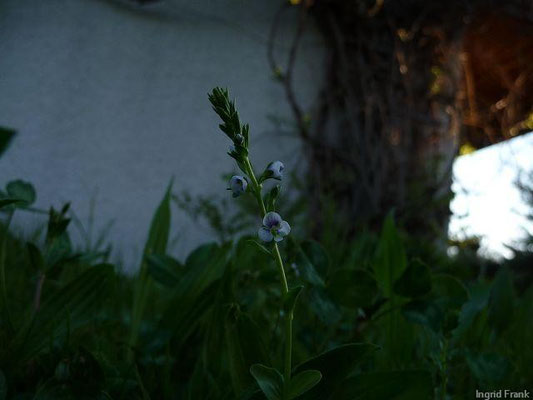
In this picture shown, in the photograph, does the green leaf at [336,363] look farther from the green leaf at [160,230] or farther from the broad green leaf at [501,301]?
the broad green leaf at [501,301]

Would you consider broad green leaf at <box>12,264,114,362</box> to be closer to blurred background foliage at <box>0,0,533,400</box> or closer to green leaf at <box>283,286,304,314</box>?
blurred background foliage at <box>0,0,533,400</box>

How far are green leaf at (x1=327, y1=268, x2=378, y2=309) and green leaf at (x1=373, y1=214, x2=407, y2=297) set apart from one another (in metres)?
0.18

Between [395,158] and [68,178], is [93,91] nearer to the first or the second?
[68,178]

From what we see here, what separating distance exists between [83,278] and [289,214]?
87.5 inches

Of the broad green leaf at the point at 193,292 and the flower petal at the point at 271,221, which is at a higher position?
the flower petal at the point at 271,221

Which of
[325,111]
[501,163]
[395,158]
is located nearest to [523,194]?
[501,163]

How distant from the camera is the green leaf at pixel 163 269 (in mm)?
887

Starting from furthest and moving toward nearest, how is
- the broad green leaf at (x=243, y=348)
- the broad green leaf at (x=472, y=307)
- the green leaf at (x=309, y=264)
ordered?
the broad green leaf at (x=472, y=307) < the green leaf at (x=309, y=264) < the broad green leaf at (x=243, y=348)

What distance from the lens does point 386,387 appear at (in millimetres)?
545

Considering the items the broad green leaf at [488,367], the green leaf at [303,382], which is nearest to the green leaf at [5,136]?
the green leaf at [303,382]

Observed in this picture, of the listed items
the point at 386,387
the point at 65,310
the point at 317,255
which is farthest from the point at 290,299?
the point at 65,310

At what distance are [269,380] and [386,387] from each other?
145 mm

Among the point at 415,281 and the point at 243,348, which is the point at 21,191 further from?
the point at 415,281

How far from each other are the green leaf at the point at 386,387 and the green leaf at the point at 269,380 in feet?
0.28
